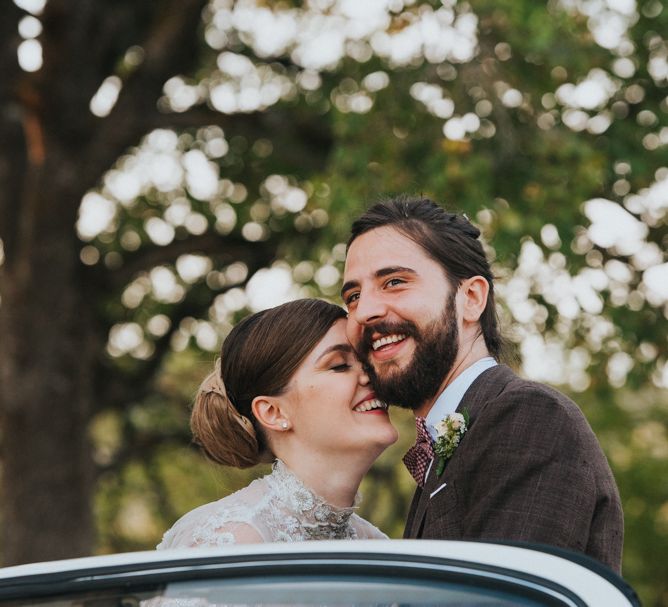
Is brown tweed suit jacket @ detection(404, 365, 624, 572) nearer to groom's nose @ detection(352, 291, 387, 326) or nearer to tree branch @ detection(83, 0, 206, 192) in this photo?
groom's nose @ detection(352, 291, 387, 326)

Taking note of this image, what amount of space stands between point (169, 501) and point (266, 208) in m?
6.92

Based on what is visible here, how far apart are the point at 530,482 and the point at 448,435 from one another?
34cm

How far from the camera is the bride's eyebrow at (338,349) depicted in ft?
11.8

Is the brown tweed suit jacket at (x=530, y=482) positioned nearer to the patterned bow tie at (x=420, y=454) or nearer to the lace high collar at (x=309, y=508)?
the patterned bow tie at (x=420, y=454)

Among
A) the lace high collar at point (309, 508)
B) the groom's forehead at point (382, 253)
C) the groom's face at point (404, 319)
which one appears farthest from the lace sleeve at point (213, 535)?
the groom's forehead at point (382, 253)

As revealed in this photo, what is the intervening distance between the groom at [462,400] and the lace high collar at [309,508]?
409 millimetres

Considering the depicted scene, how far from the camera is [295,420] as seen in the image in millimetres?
3637

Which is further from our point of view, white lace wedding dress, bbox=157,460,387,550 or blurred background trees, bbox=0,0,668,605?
blurred background trees, bbox=0,0,668,605

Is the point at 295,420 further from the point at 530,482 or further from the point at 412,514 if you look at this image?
the point at 530,482

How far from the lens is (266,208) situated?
1150 cm

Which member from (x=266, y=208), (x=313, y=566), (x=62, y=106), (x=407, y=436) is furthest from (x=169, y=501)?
(x=313, y=566)

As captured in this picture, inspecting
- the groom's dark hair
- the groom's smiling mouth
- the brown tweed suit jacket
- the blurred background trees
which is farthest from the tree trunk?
the brown tweed suit jacket

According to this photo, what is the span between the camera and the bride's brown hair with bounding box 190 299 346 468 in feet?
11.9

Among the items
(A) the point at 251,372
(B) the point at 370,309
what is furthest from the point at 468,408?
(A) the point at 251,372
